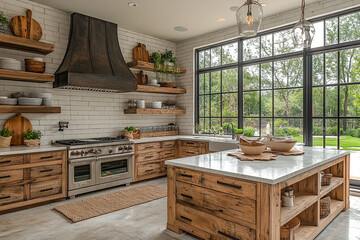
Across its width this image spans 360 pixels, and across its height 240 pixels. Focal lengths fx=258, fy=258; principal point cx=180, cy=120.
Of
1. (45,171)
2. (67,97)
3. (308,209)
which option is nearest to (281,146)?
(308,209)

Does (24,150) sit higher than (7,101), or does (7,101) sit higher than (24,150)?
(7,101)

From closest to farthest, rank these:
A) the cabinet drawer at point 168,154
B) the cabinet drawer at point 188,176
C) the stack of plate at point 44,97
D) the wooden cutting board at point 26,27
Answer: the cabinet drawer at point 188,176
the wooden cutting board at point 26,27
the stack of plate at point 44,97
the cabinet drawer at point 168,154

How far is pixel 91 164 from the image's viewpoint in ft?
14.3

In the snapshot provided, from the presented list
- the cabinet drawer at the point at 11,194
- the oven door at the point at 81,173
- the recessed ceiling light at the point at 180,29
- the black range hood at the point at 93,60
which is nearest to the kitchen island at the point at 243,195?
the oven door at the point at 81,173

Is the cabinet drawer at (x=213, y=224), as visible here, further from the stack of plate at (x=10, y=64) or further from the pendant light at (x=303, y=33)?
the stack of plate at (x=10, y=64)

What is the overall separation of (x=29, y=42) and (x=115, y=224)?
9.85 feet

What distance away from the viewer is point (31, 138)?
407 centimetres

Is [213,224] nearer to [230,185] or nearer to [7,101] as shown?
[230,185]

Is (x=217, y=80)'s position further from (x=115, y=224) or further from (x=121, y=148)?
(x=115, y=224)

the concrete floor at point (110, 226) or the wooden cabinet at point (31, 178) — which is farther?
the wooden cabinet at point (31, 178)

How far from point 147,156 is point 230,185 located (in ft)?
10.3

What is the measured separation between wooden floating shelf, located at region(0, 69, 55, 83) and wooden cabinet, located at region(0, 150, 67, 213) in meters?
1.17

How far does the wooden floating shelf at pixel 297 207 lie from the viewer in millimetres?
2236

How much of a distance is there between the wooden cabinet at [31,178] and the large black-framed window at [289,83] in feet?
11.3
